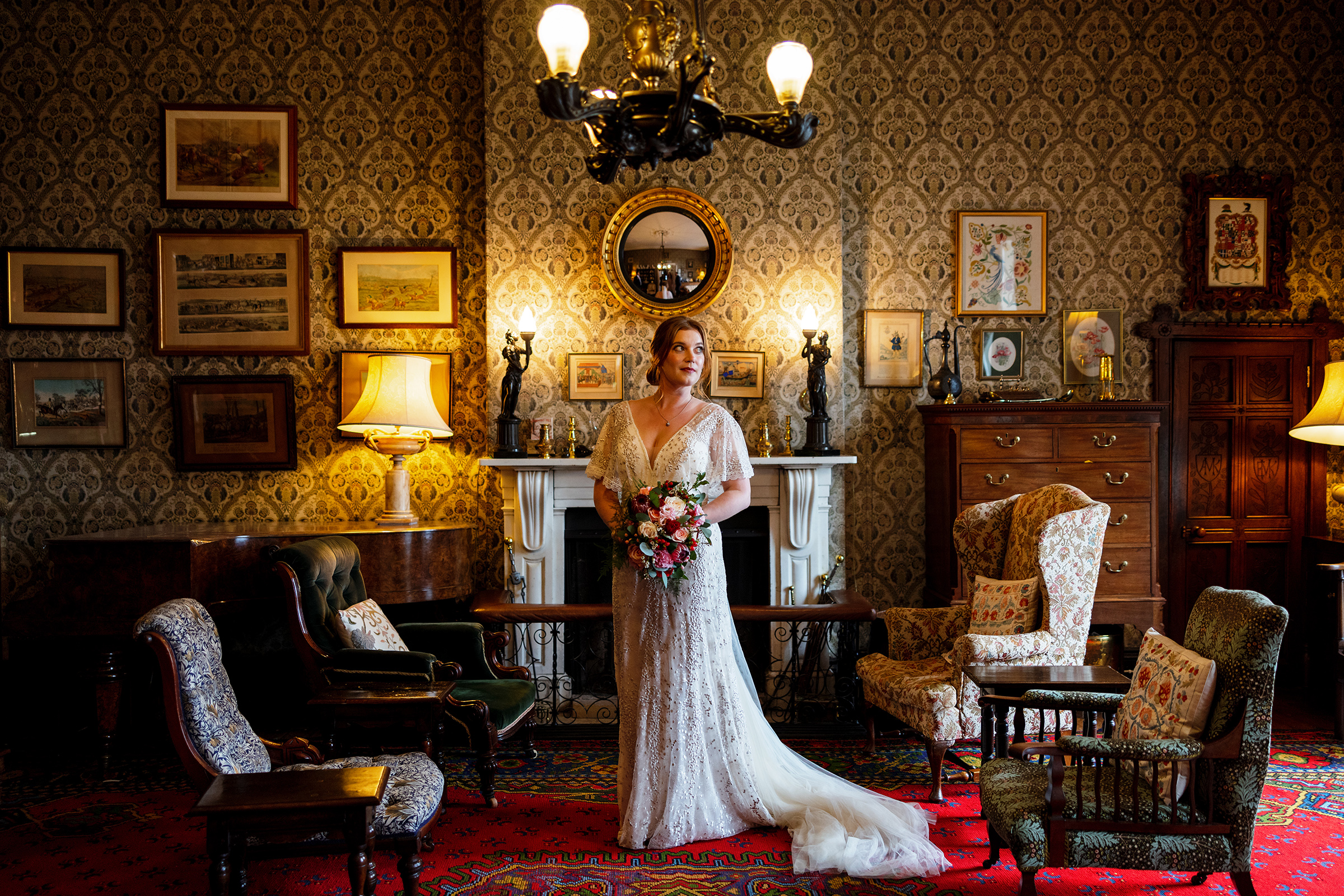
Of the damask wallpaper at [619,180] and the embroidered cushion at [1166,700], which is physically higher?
the damask wallpaper at [619,180]

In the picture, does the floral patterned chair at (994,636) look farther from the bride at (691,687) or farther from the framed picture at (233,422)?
the framed picture at (233,422)

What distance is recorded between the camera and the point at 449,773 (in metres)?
4.41

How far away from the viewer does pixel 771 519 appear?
568cm

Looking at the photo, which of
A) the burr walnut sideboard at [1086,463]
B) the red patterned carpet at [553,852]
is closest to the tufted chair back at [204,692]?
the red patterned carpet at [553,852]

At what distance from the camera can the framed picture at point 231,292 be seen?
569cm

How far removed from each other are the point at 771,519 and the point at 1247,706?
318 centimetres

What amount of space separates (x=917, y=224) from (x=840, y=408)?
1.37 meters

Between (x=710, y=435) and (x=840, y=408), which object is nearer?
(x=710, y=435)

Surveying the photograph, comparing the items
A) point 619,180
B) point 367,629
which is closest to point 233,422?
point 367,629

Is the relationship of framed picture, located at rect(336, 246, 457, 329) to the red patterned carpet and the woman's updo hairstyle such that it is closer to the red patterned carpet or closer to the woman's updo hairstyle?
the woman's updo hairstyle

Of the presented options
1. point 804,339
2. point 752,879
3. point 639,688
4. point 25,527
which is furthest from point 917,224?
point 25,527

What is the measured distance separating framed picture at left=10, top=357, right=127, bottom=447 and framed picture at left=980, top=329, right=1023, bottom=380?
5518 millimetres

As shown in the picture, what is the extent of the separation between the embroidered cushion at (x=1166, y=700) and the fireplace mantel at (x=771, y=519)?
252 centimetres

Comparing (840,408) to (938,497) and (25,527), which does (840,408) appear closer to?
(938,497)
